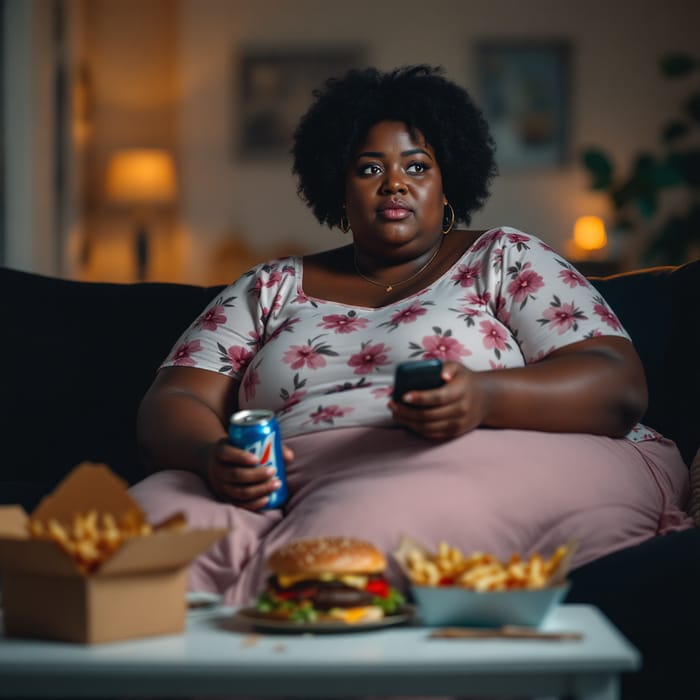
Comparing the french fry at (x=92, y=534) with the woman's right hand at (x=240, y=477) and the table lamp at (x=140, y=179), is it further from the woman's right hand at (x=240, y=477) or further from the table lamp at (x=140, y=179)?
the table lamp at (x=140, y=179)

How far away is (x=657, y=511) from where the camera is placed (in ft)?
5.05

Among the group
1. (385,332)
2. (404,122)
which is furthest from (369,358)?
(404,122)

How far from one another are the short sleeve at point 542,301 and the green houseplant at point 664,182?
4222mm

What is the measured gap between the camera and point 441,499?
1367 mm

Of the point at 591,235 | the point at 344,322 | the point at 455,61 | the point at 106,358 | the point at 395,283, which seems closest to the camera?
the point at 344,322

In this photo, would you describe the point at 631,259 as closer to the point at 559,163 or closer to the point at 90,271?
the point at 559,163

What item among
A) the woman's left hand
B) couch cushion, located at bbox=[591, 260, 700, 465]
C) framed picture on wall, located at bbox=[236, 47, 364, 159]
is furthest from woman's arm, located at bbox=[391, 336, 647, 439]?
framed picture on wall, located at bbox=[236, 47, 364, 159]

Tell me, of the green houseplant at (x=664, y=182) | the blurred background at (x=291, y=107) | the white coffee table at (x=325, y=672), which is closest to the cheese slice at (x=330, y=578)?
the white coffee table at (x=325, y=672)

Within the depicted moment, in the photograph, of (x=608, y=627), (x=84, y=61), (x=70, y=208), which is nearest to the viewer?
(x=608, y=627)

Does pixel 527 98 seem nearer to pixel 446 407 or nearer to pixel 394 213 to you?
pixel 394 213

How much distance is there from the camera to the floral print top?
1.66 m

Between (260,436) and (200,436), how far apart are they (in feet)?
0.84

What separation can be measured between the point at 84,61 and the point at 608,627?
6207 millimetres

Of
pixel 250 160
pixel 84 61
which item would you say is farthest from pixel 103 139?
pixel 250 160
